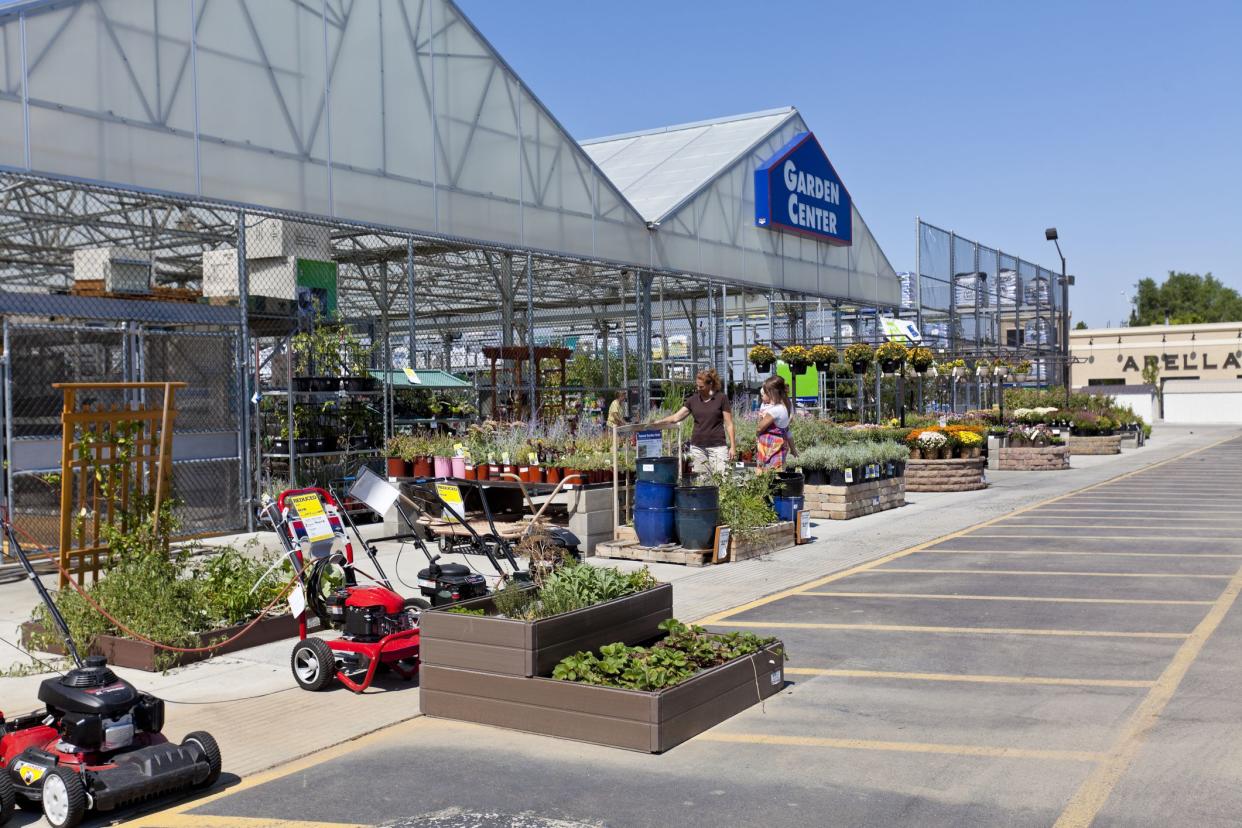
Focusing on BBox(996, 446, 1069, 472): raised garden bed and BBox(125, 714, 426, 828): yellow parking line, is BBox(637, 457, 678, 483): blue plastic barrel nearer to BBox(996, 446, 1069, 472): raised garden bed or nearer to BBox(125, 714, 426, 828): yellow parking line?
BBox(125, 714, 426, 828): yellow parking line

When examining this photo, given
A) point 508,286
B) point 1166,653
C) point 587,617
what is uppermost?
point 508,286

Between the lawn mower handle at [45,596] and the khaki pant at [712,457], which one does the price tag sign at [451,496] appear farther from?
the khaki pant at [712,457]

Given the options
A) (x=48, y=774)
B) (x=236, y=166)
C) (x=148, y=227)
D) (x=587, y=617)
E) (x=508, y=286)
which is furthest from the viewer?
(x=508, y=286)

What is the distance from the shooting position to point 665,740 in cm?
550

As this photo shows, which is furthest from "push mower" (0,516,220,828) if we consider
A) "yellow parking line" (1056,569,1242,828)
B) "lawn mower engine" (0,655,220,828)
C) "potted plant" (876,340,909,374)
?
"potted plant" (876,340,909,374)

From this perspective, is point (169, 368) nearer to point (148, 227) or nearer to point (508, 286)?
point (148, 227)

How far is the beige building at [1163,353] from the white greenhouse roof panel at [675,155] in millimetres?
50619

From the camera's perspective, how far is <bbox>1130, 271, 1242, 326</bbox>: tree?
4405 inches

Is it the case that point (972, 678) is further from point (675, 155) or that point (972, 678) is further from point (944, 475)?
point (675, 155)

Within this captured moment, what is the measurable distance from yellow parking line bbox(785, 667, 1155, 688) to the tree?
113228 millimetres

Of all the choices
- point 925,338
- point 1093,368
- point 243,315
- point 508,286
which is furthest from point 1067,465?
point 1093,368

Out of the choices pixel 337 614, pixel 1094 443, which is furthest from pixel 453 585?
pixel 1094 443

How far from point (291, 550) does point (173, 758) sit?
2.40 m

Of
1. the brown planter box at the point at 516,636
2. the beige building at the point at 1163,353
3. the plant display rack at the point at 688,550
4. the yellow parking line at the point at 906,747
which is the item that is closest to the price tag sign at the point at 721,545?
the plant display rack at the point at 688,550
